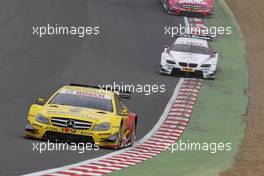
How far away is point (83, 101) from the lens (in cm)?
1948

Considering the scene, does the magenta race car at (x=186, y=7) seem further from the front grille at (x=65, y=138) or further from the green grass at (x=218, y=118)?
the front grille at (x=65, y=138)

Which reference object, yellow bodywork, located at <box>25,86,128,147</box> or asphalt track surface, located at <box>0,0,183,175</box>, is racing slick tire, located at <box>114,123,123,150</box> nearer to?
yellow bodywork, located at <box>25,86,128,147</box>

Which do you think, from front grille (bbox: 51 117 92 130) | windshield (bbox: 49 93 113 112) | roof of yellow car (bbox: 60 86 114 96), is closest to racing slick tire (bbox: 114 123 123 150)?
windshield (bbox: 49 93 113 112)

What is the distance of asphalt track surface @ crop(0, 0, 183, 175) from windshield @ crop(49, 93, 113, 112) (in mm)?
1101

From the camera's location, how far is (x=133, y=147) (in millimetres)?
20234

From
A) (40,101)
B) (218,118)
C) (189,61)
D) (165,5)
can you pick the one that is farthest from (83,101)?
(165,5)

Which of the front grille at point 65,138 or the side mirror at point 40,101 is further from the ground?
the side mirror at point 40,101

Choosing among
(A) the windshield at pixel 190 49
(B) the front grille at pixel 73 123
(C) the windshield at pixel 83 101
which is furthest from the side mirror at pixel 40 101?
(A) the windshield at pixel 190 49

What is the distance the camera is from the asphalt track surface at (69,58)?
18.1m

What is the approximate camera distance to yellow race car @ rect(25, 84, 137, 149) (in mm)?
18453

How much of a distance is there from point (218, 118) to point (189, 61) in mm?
6757

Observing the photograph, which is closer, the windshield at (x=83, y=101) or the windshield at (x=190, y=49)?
the windshield at (x=83, y=101)

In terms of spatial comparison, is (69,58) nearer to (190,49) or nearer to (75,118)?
(190,49)

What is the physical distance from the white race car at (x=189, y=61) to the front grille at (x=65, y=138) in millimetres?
14145
